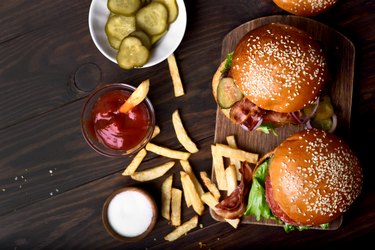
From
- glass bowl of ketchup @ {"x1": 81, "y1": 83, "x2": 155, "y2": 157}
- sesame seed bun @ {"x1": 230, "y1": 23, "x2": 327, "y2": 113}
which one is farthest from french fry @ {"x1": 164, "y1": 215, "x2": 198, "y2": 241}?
sesame seed bun @ {"x1": 230, "y1": 23, "x2": 327, "y2": 113}

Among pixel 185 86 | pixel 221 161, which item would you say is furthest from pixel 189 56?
pixel 221 161

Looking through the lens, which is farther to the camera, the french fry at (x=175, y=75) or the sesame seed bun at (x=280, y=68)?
the french fry at (x=175, y=75)

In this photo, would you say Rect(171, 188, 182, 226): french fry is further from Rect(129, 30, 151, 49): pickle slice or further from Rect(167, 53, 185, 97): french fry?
Rect(129, 30, 151, 49): pickle slice

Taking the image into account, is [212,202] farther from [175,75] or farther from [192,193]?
[175,75]

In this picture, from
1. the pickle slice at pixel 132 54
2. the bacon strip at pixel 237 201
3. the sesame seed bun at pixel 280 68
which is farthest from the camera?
the bacon strip at pixel 237 201

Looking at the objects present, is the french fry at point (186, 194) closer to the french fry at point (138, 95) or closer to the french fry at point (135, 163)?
the french fry at point (135, 163)

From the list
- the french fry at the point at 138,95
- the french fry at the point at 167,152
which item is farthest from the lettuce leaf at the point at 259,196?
the french fry at the point at 138,95
